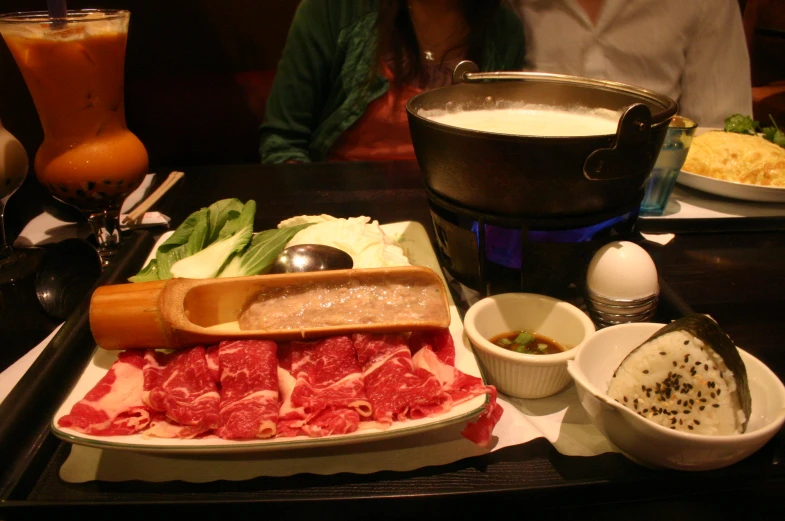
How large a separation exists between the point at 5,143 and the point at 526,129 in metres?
1.74

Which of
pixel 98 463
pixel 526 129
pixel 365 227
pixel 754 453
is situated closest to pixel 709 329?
pixel 754 453

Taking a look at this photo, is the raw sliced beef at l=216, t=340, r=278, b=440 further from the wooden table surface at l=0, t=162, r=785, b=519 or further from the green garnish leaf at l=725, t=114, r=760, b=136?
the green garnish leaf at l=725, t=114, r=760, b=136

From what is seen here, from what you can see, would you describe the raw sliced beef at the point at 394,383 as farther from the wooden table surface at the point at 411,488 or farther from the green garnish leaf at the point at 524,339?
the green garnish leaf at the point at 524,339

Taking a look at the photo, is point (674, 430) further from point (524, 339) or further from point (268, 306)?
point (268, 306)

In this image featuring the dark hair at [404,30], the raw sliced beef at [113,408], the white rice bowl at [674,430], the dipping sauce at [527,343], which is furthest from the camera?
the dark hair at [404,30]

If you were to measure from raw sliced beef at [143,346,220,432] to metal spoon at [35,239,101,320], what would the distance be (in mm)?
512

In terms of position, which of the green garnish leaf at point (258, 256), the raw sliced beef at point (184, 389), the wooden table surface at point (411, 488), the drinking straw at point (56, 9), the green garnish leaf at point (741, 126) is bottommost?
the wooden table surface at point (411, 488)

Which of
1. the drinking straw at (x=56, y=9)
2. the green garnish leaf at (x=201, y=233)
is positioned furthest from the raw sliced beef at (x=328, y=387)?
the drinking straw at (x=56, y=9)

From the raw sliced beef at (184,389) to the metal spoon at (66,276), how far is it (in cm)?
51

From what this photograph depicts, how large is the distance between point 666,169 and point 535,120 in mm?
714

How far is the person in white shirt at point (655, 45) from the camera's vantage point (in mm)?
3480

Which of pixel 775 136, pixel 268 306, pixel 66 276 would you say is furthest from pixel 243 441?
pixel 775 136

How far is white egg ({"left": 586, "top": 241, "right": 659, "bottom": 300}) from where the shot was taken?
4.26 feet

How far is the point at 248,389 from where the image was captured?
1.08 m
